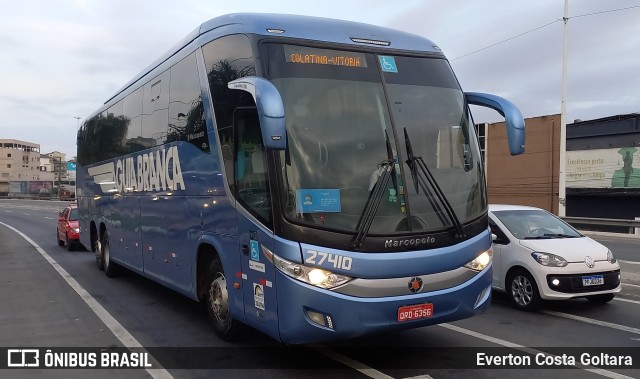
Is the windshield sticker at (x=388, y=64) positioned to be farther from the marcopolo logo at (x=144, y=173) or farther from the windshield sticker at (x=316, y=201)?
the marcopolo logo at (x=144, y=173)

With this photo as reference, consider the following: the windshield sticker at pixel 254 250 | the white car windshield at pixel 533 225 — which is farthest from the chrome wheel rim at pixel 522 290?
the windshield sticker at pixel 254 250

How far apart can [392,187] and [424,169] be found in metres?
0.42

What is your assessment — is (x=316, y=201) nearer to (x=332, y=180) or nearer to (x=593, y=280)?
(x=332, y=180)

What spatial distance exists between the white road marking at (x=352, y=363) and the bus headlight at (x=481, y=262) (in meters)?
1.35

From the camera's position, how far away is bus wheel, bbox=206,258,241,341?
629 centimetres

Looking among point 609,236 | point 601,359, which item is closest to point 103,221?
point 601,359

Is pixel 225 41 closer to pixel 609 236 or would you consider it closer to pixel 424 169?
pixel 424 169

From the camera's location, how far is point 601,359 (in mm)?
5777

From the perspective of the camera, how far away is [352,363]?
5.65 metres

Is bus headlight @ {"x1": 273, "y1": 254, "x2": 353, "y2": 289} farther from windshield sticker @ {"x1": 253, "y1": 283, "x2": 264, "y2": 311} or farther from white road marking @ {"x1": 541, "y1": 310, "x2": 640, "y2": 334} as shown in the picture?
white road marking @ {"x1": 541, "y1": 310, "x2": 640, "y2": 334}

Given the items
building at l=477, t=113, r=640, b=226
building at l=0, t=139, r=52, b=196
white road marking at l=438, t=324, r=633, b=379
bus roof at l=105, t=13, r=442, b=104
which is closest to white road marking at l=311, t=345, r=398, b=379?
white road marking at l=438, t=324, r=633, b=379

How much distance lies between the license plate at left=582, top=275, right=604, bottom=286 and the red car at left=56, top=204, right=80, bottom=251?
1529 centimetres

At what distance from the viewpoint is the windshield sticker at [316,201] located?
4836mm

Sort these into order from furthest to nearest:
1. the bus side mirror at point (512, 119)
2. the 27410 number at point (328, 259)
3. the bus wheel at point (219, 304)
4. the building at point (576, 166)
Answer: the building at point (576, 166)
the bus wheel at point (219, 304)
the bus side mirror at point (512, 119)
the 27410 number at point (328, 259)
